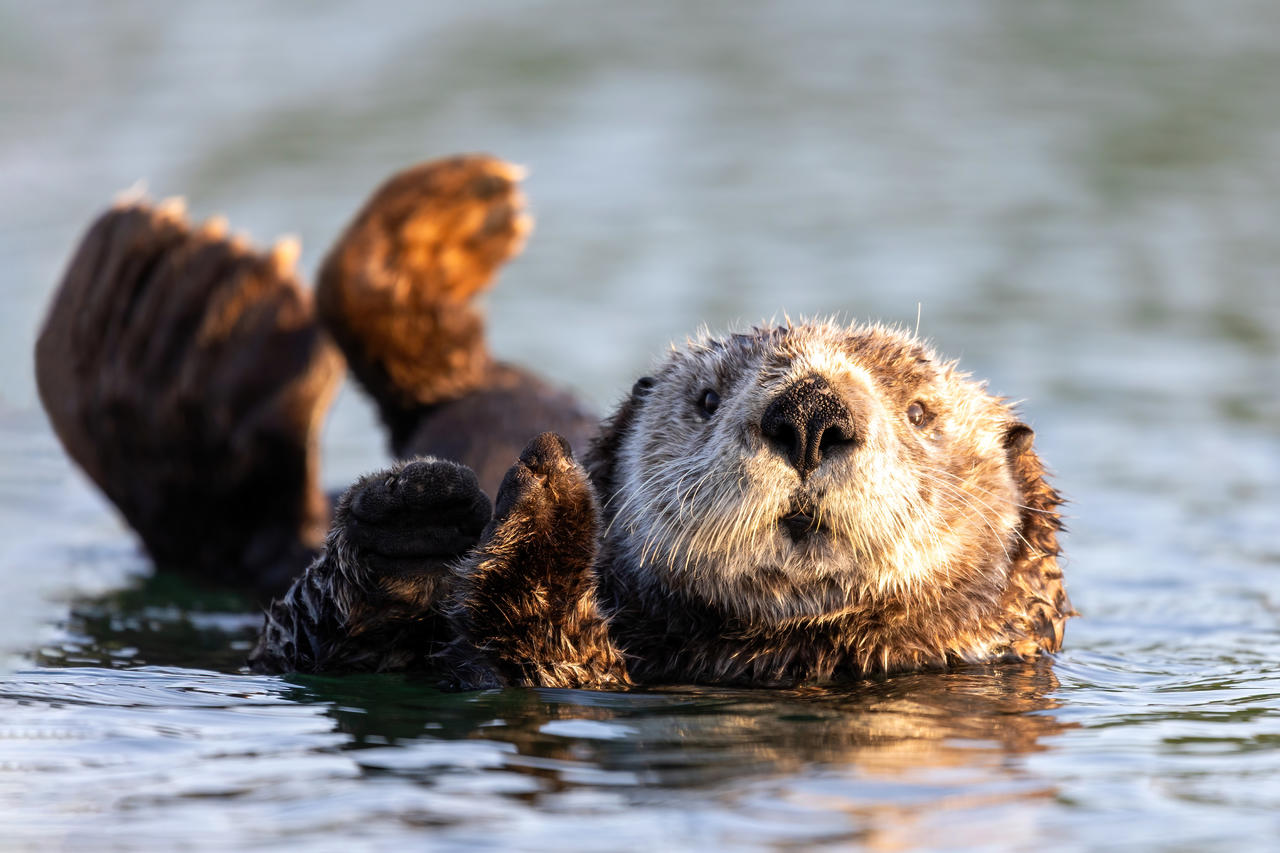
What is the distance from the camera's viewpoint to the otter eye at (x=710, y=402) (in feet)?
13.5

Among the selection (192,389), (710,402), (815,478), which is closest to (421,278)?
(192,389)

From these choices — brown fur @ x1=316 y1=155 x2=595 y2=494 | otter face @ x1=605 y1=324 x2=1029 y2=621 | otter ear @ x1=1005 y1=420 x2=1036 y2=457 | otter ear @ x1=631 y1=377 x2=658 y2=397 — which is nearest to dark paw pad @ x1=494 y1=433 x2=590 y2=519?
otter face @ x1=605 y1=324 x2=1029 y2=621

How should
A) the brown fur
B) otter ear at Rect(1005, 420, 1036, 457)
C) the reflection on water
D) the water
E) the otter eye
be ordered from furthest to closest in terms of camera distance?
the brown fur < otter ear at Rect(1005, 420, 1036, 457) < the otter eye < the water < the reflection on water

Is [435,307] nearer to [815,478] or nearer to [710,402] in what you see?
[710,402]

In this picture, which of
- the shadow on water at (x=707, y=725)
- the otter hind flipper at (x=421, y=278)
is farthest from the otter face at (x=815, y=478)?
the otter hind flipper at (x=421, y=278)

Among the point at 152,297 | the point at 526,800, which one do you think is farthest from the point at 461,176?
the point at 526,800

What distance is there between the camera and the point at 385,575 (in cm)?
389

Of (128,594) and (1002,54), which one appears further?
(1002,54)

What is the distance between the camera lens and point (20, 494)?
7.02m

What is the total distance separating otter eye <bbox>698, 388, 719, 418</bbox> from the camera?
4.11 metres

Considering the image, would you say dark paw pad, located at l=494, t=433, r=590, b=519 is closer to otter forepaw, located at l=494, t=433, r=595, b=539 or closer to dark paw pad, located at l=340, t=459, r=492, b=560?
otter forepaw, located at l=494, t=433, r=595, b=539

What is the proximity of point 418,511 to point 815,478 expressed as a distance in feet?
3.28

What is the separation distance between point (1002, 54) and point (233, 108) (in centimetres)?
813

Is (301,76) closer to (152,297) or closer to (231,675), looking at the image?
(152,297)
